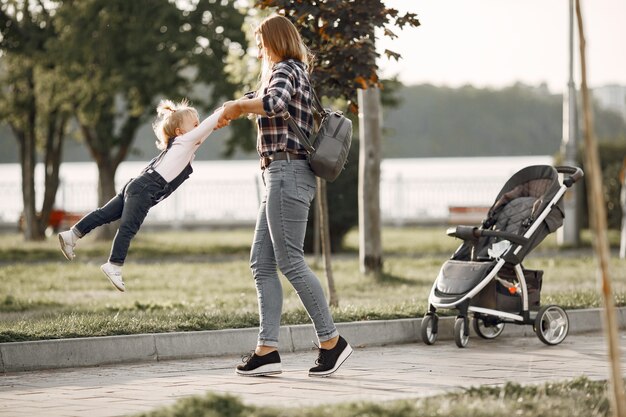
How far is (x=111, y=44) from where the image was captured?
2431 cm

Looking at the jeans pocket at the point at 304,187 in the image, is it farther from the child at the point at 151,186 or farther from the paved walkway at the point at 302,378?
the paved walkway at the point at 302,378

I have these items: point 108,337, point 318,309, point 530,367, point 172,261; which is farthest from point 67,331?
point 172,261

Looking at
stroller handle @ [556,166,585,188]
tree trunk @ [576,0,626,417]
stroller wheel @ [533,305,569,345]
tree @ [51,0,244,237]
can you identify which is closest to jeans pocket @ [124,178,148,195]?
stroller wheel @ [533,305,569,345]

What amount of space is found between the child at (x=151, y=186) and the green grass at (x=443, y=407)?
2.72 meters

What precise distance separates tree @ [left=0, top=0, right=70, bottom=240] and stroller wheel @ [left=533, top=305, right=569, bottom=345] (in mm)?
16839

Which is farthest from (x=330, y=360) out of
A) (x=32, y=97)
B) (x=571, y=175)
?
(x=32, y=97)

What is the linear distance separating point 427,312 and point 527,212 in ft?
3.66

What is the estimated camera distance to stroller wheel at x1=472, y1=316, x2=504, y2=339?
9914 millimetres

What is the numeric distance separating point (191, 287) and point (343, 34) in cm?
591

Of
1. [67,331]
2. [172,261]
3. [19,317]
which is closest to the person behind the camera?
[67,331]

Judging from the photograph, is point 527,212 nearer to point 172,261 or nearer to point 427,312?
point 427,312

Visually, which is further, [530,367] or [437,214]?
[437,214]

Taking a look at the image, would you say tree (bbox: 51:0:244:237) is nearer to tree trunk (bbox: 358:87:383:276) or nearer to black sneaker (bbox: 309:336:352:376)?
tree trunk (bbox: 358:87:383:276)

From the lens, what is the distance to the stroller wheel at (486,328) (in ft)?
32.5
